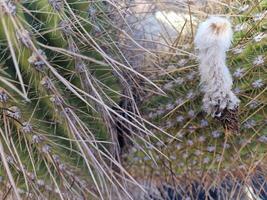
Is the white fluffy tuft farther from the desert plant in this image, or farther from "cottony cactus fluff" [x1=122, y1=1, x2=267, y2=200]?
the desert plant

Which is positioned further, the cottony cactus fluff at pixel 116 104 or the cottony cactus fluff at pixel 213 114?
the cottony cactus fluff at pixel 213 114

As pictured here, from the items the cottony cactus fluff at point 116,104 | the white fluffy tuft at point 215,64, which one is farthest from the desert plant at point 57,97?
the white fluffy tuft at point 215,64

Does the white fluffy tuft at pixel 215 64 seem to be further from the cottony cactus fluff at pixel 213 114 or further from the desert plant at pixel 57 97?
the desert plant at pixel 57 97

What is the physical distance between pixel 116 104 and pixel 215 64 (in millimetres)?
238

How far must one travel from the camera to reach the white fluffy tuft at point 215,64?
769 millimetres

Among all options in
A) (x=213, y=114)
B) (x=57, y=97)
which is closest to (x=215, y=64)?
(x=213, y=114)

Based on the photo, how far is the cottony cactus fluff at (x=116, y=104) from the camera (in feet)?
2.69

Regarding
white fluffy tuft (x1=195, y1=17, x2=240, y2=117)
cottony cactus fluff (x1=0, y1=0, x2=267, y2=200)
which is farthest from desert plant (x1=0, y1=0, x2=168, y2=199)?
white fluffy tuft (x1=195, y1=17, x2=240, y2=117)

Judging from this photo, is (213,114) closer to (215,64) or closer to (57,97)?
(215,64)

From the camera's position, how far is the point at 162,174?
1.18 meters

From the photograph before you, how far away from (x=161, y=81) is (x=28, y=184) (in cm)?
38

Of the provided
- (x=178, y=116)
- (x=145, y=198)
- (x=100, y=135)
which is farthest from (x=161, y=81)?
(x=145, y=198)

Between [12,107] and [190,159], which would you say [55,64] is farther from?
[190,159]

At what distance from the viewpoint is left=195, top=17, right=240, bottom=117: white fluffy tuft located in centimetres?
77
